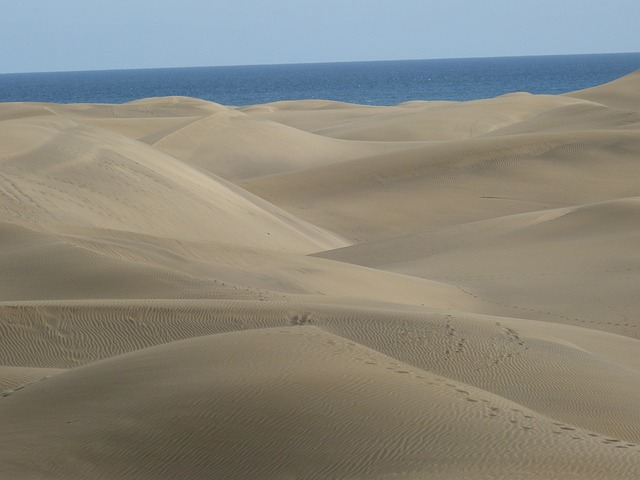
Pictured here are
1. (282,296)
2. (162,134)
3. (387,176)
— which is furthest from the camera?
(162,134)

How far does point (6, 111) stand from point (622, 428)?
27.0m

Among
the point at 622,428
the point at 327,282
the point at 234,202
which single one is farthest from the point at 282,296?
the point at 234,202

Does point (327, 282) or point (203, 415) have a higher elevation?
point (203, 415)

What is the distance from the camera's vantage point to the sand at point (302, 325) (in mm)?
4160

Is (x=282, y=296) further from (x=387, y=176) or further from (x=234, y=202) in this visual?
(x=387, y=176)

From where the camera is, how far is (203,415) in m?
4.42

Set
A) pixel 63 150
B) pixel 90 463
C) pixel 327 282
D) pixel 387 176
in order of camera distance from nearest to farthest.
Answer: pixel 90 463, pixel 327 282, pixel 63 150, pixel 387 176

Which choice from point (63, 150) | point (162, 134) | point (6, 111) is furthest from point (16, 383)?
point (6, 111)

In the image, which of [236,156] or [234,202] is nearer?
[234,202]

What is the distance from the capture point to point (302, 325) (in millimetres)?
6539

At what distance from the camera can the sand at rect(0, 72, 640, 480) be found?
13.6 feet

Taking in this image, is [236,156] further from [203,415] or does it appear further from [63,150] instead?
[203,415]

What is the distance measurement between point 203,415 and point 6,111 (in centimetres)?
2686

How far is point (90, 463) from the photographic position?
13.8 ft
